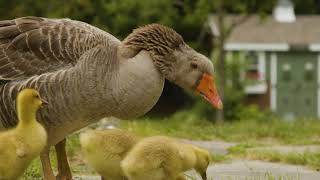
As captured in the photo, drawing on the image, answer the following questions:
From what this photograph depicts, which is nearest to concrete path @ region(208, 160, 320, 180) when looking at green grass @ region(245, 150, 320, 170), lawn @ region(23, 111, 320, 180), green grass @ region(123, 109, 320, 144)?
green grass @ region(245, 150, 320, 170)

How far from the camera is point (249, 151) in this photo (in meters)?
8.62

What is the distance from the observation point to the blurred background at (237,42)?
29.2 m

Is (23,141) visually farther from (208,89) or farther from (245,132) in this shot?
(245,132)

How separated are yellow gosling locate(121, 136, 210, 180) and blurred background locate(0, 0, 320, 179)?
19.4m

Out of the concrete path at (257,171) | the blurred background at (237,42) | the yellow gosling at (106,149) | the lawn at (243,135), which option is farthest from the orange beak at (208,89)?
the blurred background at (237,42)

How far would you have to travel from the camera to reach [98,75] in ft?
18.8

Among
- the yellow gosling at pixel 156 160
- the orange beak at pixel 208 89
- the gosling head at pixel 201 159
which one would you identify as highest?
the orange beak at pixel 208 89

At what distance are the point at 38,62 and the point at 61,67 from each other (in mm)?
236

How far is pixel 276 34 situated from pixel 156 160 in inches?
1523

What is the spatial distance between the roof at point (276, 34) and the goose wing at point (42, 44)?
35.4 meters

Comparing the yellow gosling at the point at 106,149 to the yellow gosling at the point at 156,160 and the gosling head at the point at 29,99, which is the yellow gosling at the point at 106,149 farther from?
the gosling head at the point at 29,99

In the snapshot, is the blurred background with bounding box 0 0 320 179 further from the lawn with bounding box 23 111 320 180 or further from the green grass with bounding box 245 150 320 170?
the green grass with bounding box 245 150 320 170

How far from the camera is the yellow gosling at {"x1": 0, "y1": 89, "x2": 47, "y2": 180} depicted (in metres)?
5.17

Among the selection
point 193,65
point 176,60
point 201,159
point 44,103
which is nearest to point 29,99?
point 44,103
